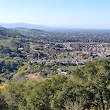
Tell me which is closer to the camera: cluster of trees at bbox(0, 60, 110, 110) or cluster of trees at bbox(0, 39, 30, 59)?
cluster of trees at bbox(0, 60, 110, 110)

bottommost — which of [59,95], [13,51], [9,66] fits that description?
[13,51]

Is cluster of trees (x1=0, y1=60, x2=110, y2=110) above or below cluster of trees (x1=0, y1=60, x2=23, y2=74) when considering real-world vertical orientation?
above

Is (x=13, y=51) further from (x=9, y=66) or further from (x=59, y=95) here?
(x=59, y=95)

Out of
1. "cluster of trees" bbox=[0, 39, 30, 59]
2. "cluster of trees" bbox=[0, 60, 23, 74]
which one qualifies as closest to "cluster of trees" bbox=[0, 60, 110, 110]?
"cluster of trees" bbox=[0, 60, 23, 74]

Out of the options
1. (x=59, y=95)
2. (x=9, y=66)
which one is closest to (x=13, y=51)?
(x=9, y=66)

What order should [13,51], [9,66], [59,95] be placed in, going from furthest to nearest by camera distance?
[13,51] → [9,66] → [59,95]

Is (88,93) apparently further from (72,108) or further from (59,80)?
(72,108)

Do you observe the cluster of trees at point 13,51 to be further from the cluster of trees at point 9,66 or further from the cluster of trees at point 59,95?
the cluster of trees at point 59,95

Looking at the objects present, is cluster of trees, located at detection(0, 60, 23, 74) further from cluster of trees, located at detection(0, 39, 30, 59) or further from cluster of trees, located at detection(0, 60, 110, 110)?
cluster of trees, located at detection(0, 60, 110, 110)

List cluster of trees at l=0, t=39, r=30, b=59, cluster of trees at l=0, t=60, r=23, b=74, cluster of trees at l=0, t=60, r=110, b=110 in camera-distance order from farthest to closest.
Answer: cluster of trees at l=0, t=39, r=30, b=59
cluster of trees at l=0, t=60, r=23, b=74
cluster of trees at l=0, t=60, r=110, b=110

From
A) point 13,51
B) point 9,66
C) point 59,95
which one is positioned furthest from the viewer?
point 13,51

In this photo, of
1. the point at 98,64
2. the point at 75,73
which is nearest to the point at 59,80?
the point at 75,73
